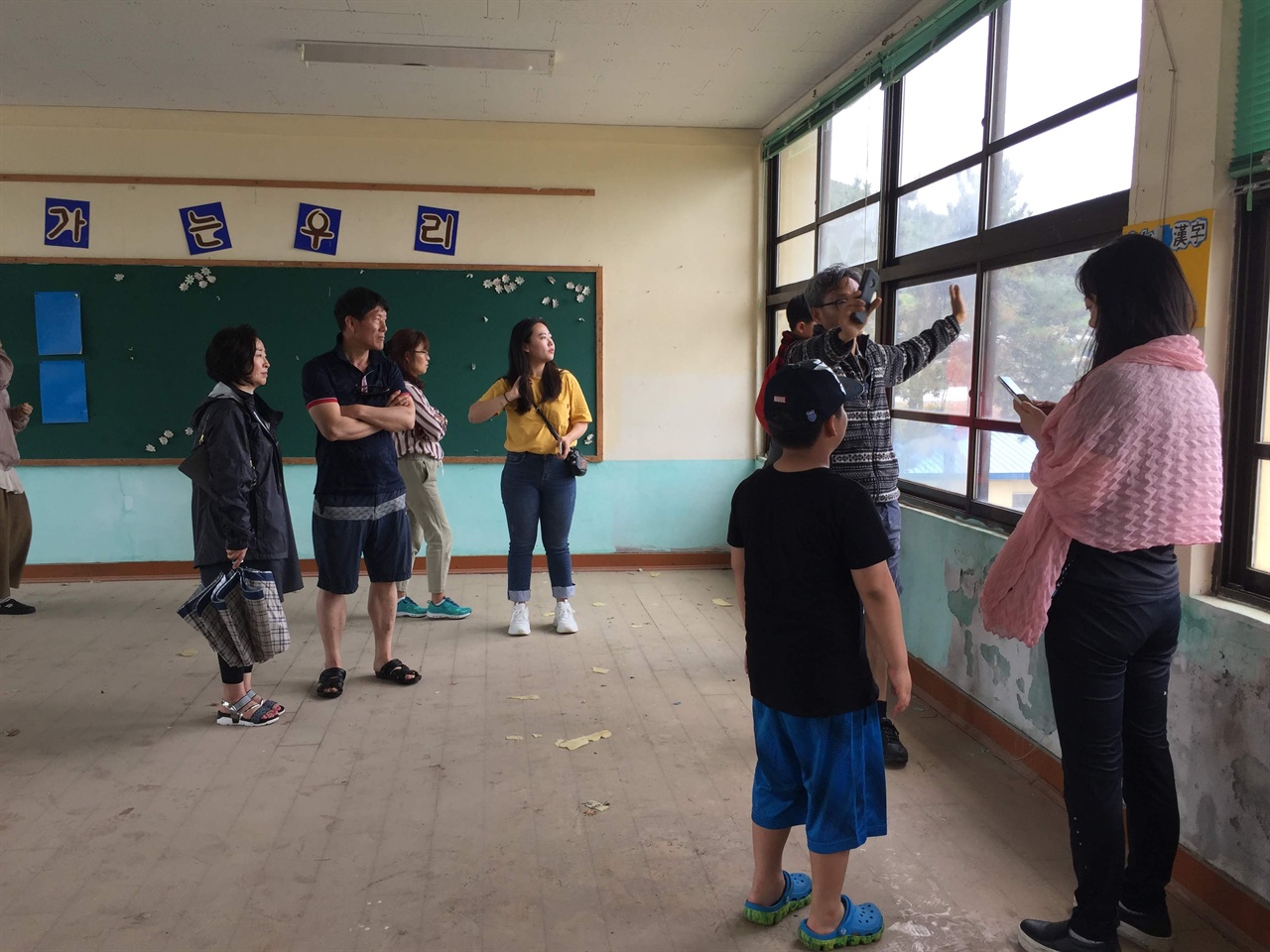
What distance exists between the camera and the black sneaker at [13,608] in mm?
4809

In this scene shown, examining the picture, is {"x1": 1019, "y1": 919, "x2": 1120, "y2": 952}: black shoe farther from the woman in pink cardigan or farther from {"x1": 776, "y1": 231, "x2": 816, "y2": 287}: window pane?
{"x1": 776, "y1": 231, "x2": 816, "y2": 287}: window pane

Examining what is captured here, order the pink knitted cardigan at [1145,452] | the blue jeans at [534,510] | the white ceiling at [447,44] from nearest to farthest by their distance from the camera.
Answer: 1. the pink knitted cardigan at [1145,452]
2. the white ceiling at [447,44]
3. the blue jeans at [534,510]

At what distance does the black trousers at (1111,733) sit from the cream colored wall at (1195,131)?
1.53ft

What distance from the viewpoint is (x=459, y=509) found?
5836 mm

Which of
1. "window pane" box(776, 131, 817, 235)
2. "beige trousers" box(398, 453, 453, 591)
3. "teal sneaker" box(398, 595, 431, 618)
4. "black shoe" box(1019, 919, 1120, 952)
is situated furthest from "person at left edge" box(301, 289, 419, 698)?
"window pane" box(776, 131, 817, 235)

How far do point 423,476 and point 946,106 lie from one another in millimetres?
2910

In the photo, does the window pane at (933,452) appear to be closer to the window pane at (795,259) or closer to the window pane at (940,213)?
the window pane at (940,213)

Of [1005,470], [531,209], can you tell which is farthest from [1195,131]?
[531,209]

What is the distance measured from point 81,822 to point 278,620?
2.68 ft

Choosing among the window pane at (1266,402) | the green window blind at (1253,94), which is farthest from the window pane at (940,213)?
the window pane at (1266,402)

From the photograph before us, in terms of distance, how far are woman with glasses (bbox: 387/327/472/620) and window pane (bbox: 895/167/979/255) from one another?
2.35m

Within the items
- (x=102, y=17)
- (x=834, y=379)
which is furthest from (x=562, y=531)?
(x=102, y=17)

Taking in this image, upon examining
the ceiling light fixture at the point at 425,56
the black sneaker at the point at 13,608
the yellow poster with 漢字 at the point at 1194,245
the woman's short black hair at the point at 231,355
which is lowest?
the black sneaker at the point at 13,608

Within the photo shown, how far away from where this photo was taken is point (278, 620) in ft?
10.3
